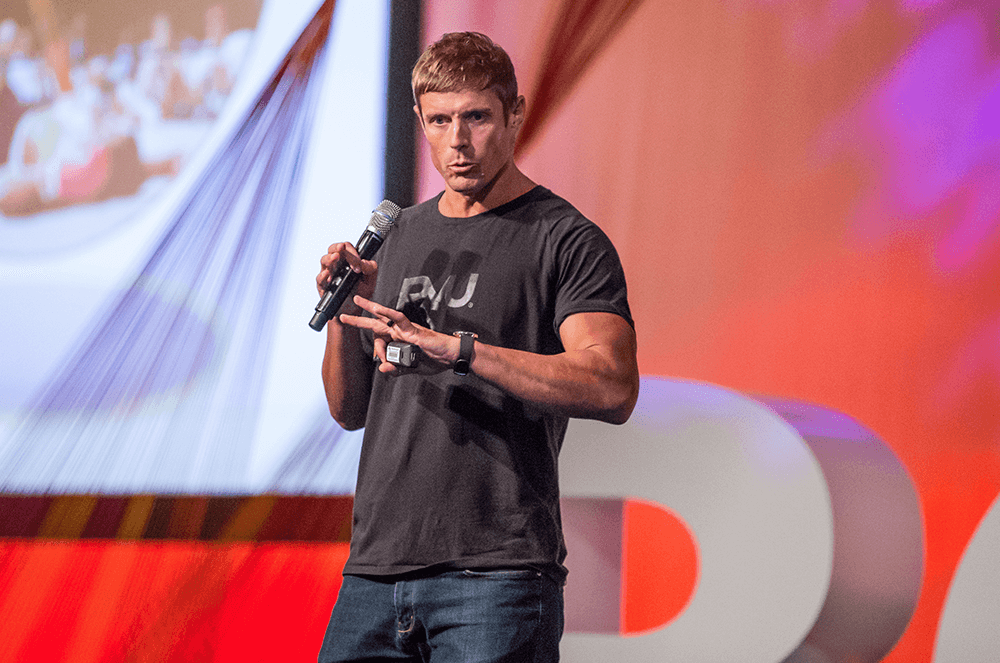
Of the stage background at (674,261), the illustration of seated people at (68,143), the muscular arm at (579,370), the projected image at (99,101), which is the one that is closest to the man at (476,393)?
the muscular arm at (579,370)

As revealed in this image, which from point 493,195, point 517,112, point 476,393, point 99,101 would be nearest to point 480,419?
point 476,393

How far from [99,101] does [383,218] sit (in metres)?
1.59

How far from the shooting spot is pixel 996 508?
6.68 ft

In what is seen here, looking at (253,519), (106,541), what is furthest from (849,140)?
(106,541)

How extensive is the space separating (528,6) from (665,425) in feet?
3.98

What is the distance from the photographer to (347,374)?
1425 millimetres

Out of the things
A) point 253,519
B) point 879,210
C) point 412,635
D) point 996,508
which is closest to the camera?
point 412,635

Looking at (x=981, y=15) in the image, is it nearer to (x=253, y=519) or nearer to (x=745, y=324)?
(x=745, y=324)

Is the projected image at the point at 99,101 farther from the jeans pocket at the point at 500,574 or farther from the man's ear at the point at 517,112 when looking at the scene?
the jeans pocket at the point at 500,574

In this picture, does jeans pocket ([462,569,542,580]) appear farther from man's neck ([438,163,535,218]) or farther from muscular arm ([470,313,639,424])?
man's neck ([438,163,535,218])

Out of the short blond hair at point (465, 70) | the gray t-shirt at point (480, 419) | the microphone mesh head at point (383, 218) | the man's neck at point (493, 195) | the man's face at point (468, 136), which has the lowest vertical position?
the gray t-shirt at point (480, 419)

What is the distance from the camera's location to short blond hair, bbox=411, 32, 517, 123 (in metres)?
1.36

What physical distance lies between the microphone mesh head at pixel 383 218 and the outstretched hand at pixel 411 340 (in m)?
0.27

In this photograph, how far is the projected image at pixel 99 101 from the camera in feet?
8.18
